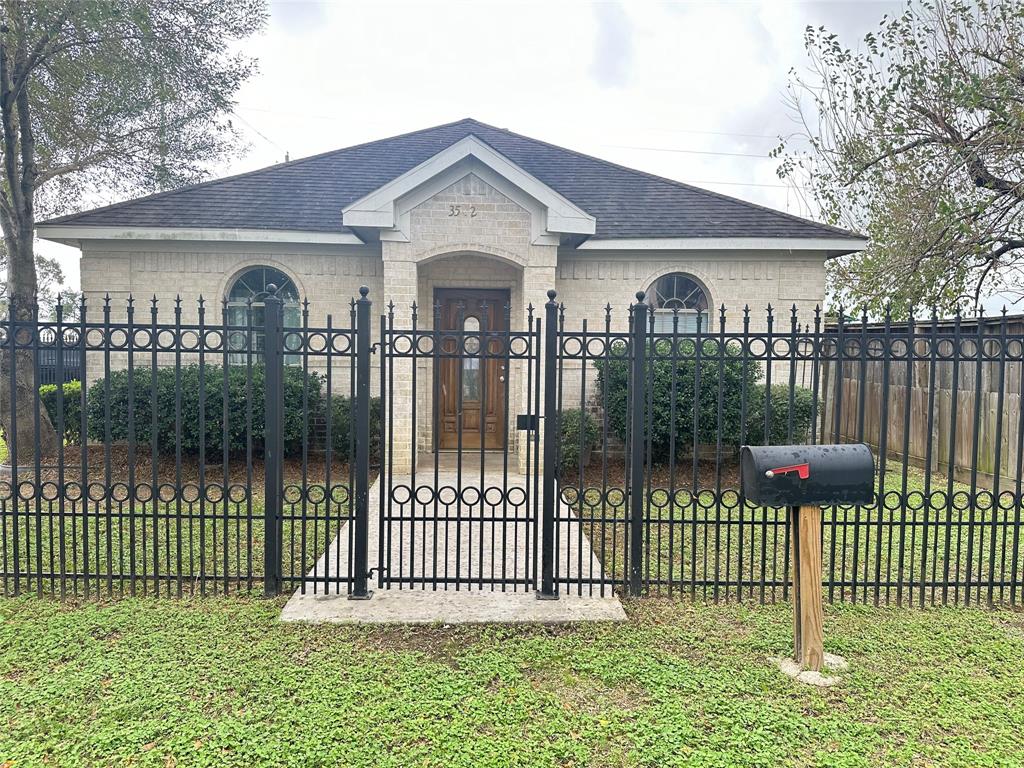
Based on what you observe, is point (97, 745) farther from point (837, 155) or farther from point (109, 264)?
point (837, 155)

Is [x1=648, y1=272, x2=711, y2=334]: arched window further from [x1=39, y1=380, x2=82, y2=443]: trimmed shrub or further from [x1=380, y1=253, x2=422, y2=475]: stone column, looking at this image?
[x1=39, y1=380, x2=82, y2=443]: trimmed shrub

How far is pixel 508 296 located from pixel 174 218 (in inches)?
223

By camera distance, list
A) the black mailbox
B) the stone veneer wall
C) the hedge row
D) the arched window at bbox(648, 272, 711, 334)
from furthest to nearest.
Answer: the arched window at bbox(648, 272, 711, 334), the stone veneer wall, the hedge row, the black mailbox

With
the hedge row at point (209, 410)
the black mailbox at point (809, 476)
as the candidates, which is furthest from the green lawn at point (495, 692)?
the hedge row at point (209, 410)

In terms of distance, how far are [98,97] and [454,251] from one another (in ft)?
21.6

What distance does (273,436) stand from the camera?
4551mm

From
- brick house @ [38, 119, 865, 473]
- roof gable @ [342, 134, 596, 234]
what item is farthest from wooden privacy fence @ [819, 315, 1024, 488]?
roof gable @ [342, 134, 596, 234]

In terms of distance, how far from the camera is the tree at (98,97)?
9.06 m

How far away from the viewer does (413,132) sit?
14.0 m

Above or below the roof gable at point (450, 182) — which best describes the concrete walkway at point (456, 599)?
below

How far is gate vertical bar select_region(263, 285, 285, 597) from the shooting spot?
445 cm

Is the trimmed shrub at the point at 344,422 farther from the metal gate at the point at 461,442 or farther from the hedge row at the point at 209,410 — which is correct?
the metal gate at the point at 461,442

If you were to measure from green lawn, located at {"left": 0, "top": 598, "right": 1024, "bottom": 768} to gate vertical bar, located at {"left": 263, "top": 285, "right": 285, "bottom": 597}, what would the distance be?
1.13ft

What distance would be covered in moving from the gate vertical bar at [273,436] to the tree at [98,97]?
647cm
